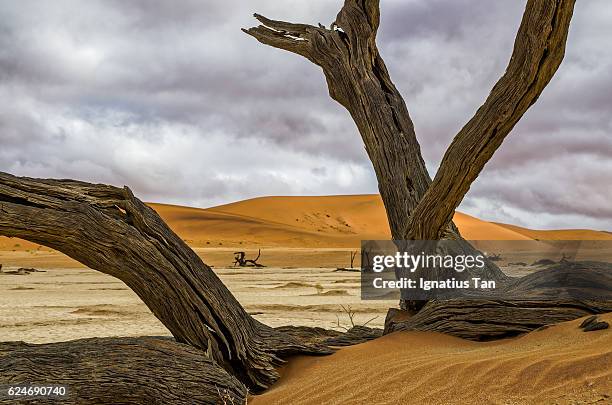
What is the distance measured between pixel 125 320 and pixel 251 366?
6.15 meters

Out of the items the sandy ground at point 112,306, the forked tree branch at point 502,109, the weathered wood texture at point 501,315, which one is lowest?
the sandy ground at point 112,306

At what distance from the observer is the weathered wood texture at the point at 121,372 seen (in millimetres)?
3906

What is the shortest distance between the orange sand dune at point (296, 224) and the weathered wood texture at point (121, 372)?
→ 44.2m

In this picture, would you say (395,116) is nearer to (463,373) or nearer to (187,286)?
(187,286)

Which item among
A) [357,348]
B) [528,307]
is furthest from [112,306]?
[528,307]

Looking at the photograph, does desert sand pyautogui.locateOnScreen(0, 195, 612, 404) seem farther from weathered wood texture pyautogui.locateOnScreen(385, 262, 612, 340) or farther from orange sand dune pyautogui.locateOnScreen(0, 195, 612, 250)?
orange sand dune pyautogui.locateOnScreen(0, 195, 612, 250)

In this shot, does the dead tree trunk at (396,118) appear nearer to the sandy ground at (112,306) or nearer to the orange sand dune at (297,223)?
the sandy ground at (112,306)

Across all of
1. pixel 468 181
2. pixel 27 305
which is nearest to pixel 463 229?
pixel 27 305

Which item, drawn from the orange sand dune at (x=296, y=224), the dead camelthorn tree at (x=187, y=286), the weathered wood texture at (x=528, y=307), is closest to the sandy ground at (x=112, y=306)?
the weathered wood texture at (x=528, y=307)

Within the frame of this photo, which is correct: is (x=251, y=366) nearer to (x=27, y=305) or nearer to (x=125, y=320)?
(x=125, y=320)

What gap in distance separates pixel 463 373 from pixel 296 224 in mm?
78041

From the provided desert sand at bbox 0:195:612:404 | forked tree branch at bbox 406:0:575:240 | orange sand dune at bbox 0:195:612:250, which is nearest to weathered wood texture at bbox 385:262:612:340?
desert sand at bbox 0:195:612:404

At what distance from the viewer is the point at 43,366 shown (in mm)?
3947

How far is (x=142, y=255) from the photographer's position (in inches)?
176
